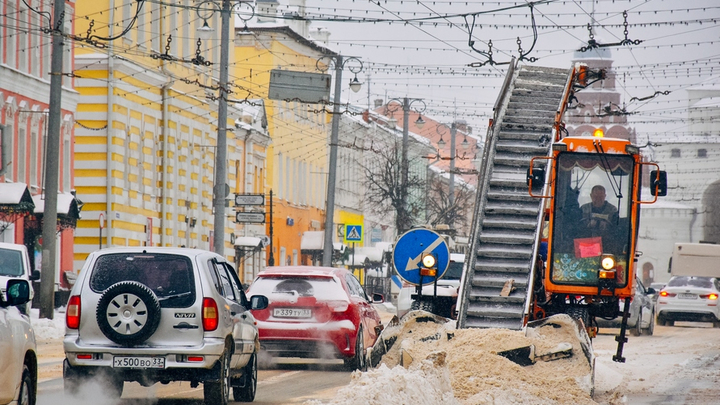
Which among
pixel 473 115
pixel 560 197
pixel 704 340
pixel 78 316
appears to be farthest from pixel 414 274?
pixel 473 115

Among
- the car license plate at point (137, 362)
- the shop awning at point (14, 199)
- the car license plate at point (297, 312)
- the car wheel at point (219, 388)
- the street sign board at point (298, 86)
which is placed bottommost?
the car wheel at point (219, 388)

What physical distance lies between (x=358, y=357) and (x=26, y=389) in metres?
8.70

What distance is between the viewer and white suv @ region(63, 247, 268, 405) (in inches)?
490

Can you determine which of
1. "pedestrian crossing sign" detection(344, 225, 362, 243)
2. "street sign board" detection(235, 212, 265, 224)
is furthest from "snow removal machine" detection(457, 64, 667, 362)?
"pedestrian crossing sign" detection(344, 225, 362, 243)

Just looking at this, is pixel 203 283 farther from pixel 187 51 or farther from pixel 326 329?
pixel 187 51

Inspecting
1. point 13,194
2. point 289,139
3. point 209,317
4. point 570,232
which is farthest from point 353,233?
point 209,317

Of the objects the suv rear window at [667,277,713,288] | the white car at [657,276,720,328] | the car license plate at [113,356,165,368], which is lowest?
the white car at [657,276,720,328]

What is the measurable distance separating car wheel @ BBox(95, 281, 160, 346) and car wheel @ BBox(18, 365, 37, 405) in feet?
5.23

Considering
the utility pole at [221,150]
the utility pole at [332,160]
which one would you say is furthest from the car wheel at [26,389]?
the utility pole at [332,160]

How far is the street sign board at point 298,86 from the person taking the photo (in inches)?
1657

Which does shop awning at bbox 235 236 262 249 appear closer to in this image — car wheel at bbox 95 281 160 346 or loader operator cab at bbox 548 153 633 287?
loader operator cab at bbox 548 153 633 287

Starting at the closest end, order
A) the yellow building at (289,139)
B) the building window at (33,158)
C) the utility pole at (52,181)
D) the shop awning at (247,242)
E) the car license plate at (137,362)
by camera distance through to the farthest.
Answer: the car license plate at (137,362) < the utility pole at (52,181) < the building window at (33,158) < the shop awning at (247,242) < the yellow building at (289,139)

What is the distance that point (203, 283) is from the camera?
1268 centimetres

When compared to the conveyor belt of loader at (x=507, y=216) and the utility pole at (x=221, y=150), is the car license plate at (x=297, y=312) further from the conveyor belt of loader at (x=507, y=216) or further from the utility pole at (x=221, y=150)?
the utility pole at (x=221, y=150)
